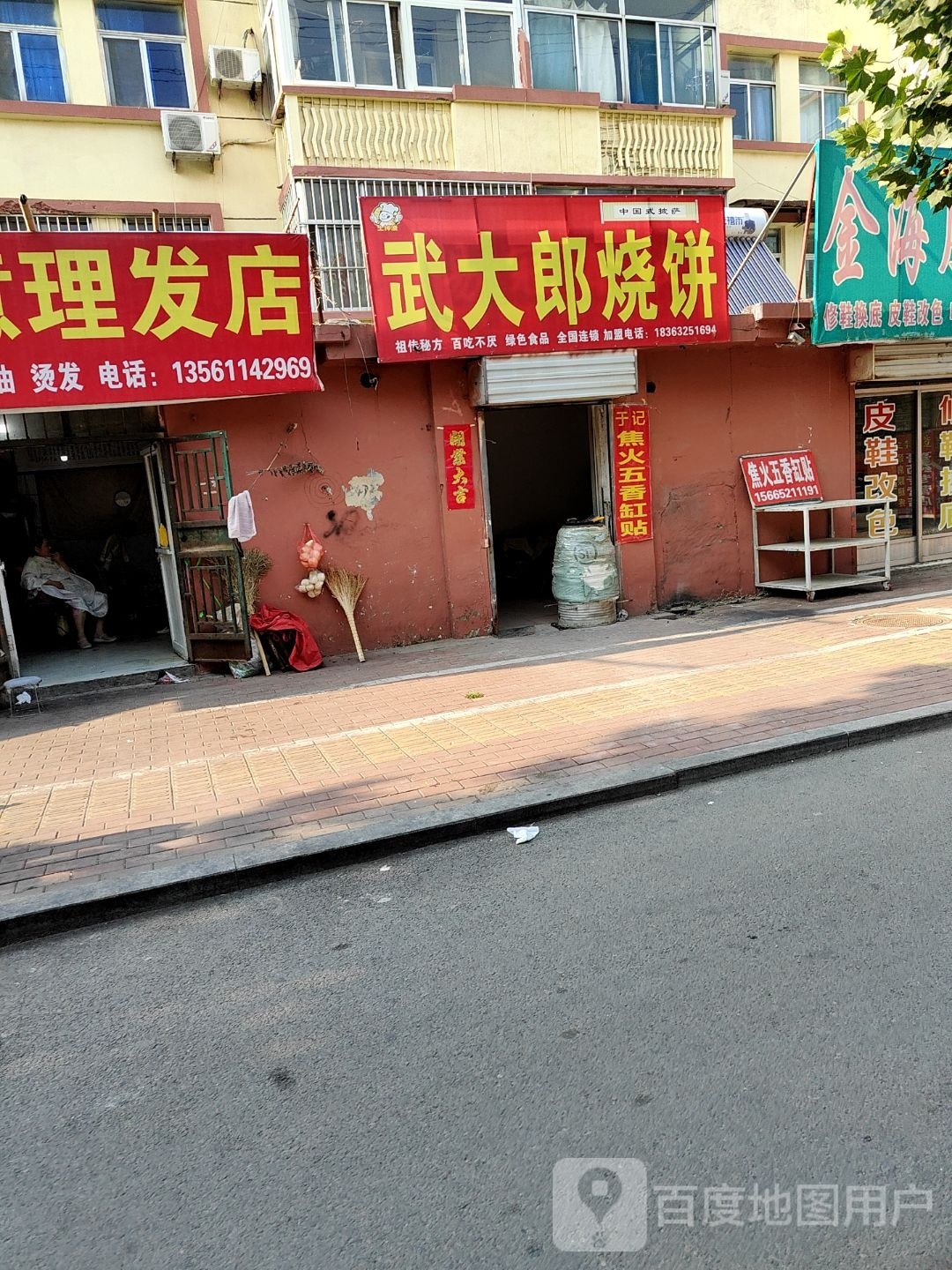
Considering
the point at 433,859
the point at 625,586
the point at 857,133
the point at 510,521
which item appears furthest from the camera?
the point at 510,521

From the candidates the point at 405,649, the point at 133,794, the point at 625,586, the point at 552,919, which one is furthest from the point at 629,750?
the point at 625,586

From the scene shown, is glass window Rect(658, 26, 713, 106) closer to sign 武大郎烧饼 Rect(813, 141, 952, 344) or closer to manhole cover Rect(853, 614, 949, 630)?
sign 武大郎烧饼 Rect(813, 141, 952, 344)

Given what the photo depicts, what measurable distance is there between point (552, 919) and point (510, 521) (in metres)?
12.2

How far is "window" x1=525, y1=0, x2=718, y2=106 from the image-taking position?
486 inches

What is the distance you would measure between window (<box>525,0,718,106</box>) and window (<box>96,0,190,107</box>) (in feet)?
15.4

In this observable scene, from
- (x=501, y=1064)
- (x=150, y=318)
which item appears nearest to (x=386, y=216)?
(x=150, y=318)

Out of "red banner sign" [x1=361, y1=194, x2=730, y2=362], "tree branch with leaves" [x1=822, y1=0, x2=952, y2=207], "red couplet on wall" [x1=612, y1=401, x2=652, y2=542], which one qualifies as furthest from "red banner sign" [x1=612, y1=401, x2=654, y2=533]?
"tree branch with leaves" [x1=822, y1=0, x2=952, y2=207]

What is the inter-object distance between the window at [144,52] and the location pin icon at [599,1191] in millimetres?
13401

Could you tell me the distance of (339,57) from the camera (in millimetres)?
11383

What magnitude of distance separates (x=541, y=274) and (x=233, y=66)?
5836 millimetres

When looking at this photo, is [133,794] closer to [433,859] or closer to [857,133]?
[433,859]

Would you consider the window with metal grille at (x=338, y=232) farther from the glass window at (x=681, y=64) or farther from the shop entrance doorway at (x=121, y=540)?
the glass window at (x=681, y=64)

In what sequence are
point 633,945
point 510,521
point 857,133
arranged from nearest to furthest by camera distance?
point 633,945 → point 857,133 → point 510,521

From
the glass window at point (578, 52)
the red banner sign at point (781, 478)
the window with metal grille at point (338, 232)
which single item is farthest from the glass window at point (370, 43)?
the red banner sign at point (781, 478)
